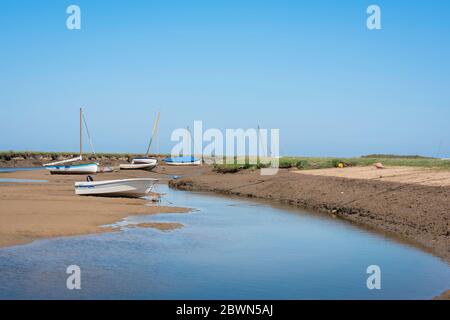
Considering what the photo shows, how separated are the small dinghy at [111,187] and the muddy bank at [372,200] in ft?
32.1

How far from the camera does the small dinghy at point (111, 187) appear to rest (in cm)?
3597

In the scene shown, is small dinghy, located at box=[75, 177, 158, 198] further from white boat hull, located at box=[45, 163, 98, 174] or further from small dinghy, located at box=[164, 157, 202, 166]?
small dinghy, located at box=[164, 157, 202, 166]

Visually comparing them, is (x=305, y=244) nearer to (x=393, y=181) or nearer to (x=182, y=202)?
(x=393, y=181)

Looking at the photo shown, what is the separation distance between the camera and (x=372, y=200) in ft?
94.8

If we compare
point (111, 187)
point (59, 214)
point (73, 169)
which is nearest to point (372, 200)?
Result: point (59, 214)

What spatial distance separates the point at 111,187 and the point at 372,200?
17.0 metres

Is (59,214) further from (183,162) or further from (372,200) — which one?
(183,162)

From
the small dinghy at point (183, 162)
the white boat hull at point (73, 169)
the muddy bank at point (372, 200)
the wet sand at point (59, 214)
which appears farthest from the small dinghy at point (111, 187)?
the small dinghy at point (183, 162)

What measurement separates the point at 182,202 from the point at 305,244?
1729 centimetres

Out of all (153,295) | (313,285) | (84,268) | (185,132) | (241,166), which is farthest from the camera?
(185,132)
